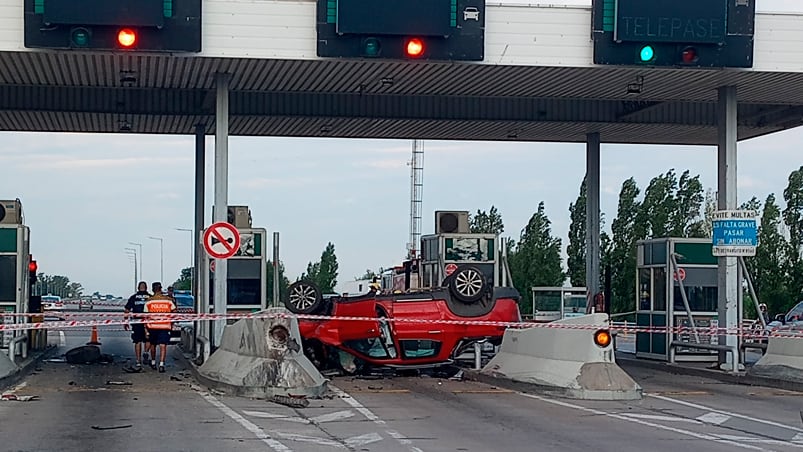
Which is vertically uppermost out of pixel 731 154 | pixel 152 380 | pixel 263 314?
pixel 731 154

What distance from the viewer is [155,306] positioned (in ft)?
72.8

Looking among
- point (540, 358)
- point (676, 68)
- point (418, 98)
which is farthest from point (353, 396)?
point (418, 98)

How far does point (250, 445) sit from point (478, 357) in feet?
31.8

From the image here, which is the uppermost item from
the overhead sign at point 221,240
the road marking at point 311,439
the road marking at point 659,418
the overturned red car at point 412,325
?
the overhead sign at point 221,240

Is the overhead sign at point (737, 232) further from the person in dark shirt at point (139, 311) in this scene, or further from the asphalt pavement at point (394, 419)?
the person in dark shirt at point (139, 311)

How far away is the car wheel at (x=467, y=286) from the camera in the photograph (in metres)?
20.3

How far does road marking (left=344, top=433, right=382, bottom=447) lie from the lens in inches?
475

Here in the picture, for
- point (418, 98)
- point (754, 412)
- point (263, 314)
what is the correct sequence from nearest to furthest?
point (754, 412)
point (263, 314)
point (418, 98)

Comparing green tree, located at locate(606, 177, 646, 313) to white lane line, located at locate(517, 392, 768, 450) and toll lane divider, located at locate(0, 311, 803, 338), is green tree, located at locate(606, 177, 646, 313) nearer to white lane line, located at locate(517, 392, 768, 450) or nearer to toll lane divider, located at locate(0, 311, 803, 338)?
toll lane divider, located at locate(0, 311, 803, 338)

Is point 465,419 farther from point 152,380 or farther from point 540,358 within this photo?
point 152,380

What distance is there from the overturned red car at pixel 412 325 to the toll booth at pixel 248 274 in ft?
18.5

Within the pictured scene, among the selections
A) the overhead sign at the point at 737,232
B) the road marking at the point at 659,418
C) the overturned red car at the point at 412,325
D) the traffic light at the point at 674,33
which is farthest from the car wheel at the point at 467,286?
the road marking at the point at 659,418

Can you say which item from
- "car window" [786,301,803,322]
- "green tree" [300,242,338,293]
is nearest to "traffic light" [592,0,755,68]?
"car window" [786,301,803,322]

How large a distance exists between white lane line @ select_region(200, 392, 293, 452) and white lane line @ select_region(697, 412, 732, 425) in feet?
17.3
